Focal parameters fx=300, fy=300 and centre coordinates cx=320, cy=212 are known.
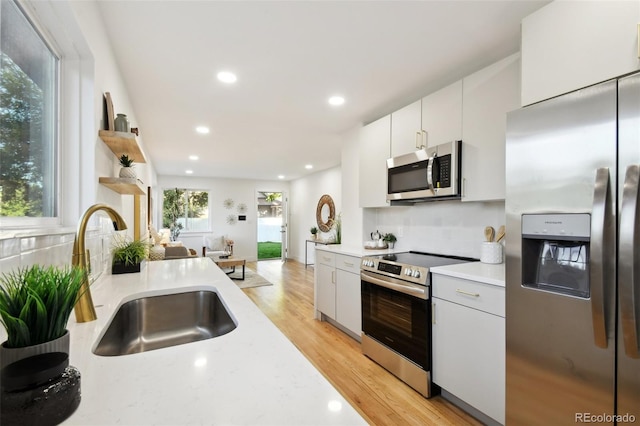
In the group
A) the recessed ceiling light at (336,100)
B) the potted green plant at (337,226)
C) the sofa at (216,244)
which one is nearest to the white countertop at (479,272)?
the recessed ceiling light at (336,100)

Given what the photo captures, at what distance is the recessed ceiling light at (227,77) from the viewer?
2312mm

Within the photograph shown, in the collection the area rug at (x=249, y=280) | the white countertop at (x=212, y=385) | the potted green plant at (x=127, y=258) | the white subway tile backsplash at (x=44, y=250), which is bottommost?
the area rug at (x=249, y=280)

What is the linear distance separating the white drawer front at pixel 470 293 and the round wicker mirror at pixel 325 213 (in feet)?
15.4

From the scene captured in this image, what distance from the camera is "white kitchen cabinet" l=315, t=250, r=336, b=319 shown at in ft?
10.6

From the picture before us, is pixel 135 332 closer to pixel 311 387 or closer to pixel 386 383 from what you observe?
pixel 311 387

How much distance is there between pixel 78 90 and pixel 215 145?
317cm

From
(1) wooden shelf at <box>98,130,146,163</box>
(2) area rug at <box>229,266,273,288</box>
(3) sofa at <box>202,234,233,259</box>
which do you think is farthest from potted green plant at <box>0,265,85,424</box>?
(3) sofa at <box>202,234,233,259</box>

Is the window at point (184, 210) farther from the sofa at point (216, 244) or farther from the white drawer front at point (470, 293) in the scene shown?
the white drawer front at point (470, 293)

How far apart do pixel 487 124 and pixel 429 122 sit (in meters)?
0.51

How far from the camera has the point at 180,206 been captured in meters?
7.94

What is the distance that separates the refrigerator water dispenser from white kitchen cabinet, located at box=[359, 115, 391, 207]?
1516 mm

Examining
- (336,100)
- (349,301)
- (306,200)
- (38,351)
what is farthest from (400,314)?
(306,200)

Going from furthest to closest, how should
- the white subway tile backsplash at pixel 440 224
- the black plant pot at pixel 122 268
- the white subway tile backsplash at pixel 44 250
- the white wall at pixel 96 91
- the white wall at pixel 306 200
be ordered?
the white wall at pixel 306 200 < the white subway tile backsplash at pixel 440 224 < the black plant pot at pixel 122 268 < the white wall at pixel 96 91 < the white subway tile backsplash at pixel 44 250

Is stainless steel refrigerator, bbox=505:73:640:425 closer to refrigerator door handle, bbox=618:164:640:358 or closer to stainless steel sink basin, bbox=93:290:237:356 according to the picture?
refrigerator door handle, bbox=618:164:640:358
